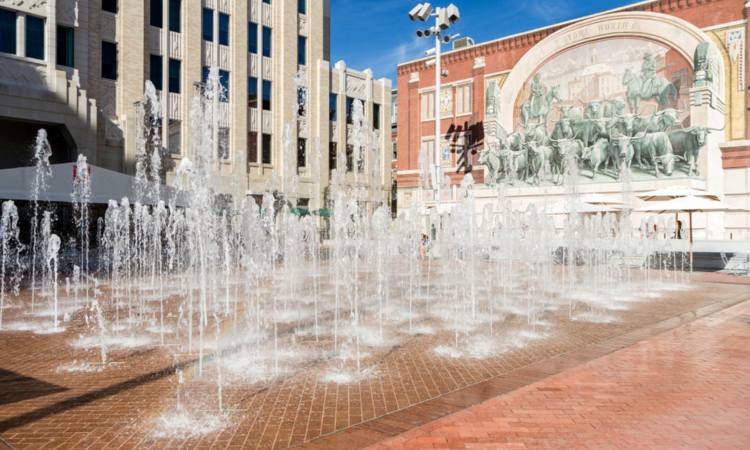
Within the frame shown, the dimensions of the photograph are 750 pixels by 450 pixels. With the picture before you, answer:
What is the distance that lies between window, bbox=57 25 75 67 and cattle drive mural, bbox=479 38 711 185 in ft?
77.5

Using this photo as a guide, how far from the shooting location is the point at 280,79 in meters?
35.1

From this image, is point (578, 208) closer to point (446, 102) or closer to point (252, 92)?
point (446, 102)

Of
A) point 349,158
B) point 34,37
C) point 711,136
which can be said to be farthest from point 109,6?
point 711,136

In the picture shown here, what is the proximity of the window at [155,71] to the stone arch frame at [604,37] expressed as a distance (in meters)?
20.3

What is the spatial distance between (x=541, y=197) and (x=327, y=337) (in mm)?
26453

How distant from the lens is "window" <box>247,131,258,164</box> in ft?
110

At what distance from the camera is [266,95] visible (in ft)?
114

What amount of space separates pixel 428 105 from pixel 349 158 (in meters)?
6.93

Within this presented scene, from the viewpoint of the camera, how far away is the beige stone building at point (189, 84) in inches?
946

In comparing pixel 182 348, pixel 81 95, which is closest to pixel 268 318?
pixel 182 348

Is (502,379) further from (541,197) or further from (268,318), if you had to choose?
(541,197)

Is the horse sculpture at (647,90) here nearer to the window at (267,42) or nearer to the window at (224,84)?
the window at (267,42)

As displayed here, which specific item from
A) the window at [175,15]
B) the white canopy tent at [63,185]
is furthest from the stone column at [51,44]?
the white canopy tent at [63,185]

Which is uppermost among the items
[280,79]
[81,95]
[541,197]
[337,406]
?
[280,79]
